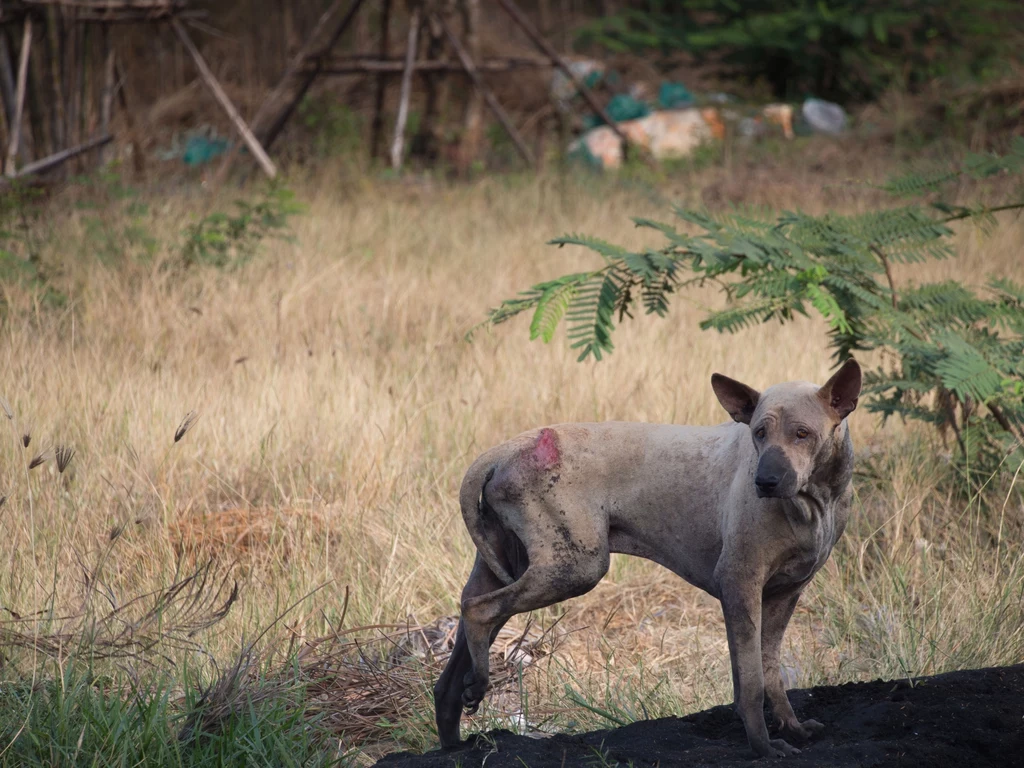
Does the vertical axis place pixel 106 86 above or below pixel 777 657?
above

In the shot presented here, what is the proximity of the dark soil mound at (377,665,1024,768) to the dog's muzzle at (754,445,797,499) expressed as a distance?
76cm

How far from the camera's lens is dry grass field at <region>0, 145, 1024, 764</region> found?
3834 millimetres

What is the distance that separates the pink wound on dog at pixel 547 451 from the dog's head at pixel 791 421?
45 centimetres

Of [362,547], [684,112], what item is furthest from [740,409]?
[684,112]

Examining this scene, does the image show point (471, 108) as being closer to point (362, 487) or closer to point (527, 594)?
point (362, 487)

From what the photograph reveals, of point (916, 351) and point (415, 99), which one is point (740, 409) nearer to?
point (916, 351)

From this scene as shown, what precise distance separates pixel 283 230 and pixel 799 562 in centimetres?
780

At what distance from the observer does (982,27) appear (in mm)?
16094

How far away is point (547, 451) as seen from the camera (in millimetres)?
2865

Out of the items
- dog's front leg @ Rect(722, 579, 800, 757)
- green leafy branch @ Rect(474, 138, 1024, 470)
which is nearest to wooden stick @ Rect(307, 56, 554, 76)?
green leafy branch @ Rect(474, 138, 1024, 470)

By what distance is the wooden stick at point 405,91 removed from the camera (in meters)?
13.0

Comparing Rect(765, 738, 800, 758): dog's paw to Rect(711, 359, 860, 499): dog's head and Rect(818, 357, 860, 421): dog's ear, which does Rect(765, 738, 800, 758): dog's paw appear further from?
Rect(818, 357, 860, 421): dog's ear

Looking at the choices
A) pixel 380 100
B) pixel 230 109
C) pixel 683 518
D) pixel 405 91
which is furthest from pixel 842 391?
pixel 380 100

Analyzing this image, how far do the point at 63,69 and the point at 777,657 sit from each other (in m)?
10.8
